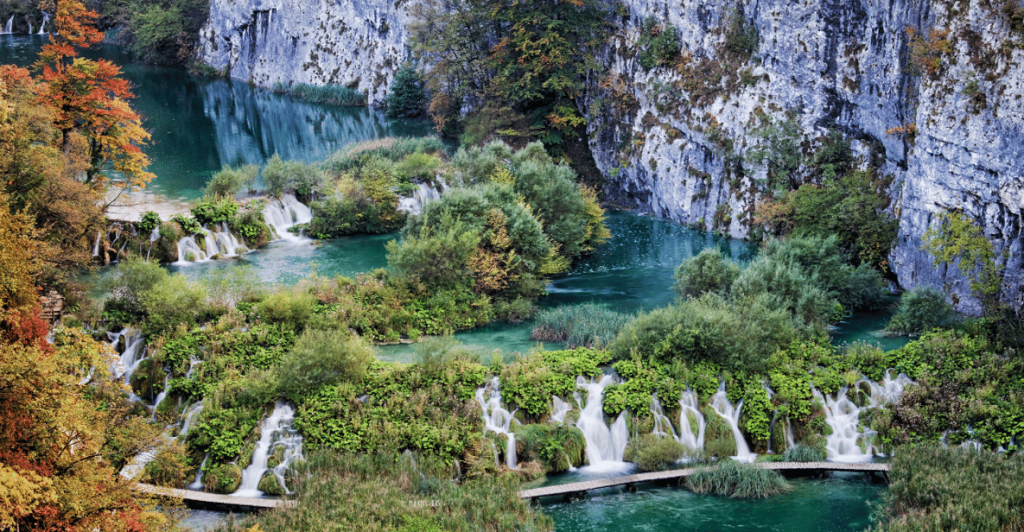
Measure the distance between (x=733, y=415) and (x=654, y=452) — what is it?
2654mm

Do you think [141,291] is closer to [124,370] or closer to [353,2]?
[124,370]

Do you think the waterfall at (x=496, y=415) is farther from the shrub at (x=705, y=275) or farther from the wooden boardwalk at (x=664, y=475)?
the shrub at (x=705, y=275)

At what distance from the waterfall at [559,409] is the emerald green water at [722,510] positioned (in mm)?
2520

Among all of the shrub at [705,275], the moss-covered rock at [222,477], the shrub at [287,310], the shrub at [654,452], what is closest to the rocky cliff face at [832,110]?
the shrub at [705,275]

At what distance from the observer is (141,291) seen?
904 inches

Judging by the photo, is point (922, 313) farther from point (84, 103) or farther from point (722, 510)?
point (84, 103)

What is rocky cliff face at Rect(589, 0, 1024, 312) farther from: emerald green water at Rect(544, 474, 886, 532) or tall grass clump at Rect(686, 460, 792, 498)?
tall grass clump at Rect(686, 460, 792, 498)

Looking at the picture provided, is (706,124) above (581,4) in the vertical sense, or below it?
below

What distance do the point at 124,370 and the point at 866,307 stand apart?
72.0 ft

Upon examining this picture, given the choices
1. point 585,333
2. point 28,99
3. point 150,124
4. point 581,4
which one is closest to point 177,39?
point 150,124

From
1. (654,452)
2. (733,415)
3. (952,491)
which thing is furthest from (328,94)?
(952,491)

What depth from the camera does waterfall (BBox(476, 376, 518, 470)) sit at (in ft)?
64.1

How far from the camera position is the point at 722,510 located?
1731 cm

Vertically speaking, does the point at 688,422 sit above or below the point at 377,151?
below
